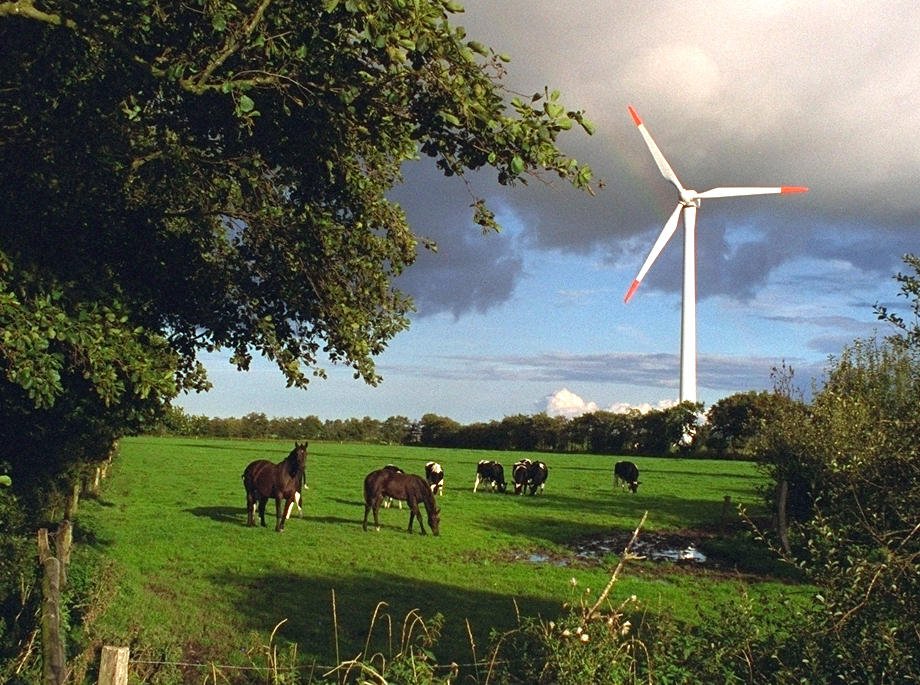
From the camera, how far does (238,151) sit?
13.1 m

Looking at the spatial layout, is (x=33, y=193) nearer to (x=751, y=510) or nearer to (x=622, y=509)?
(x=622, y=509)

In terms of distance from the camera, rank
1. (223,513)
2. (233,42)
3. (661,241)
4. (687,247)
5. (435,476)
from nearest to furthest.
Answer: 1. (233,42)
2. (223,513)
3. (435,476)
4. (661,241)
5. (687,247)

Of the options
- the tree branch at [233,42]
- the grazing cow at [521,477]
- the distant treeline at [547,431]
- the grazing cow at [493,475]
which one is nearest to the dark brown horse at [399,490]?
the grazing cow at [521,477]

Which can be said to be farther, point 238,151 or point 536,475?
point 536,475

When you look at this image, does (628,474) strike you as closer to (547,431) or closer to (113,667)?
(113,667)

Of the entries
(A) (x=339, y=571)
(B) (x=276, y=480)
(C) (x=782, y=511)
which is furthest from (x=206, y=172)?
(C) (x=782, y=511)

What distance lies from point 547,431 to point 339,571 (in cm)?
8991

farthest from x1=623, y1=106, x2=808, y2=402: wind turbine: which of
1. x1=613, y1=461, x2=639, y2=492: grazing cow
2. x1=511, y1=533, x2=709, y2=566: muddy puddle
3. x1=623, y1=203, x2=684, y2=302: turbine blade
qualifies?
x1=511, y1=533, x2=709, y2=566: muddy puddle

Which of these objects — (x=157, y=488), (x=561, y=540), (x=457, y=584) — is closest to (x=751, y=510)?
(x=561, y=540)

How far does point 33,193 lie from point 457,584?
39.6ft

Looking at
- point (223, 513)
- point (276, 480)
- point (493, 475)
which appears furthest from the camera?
point (493, 475)

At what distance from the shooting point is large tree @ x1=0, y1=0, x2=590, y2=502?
9898 millimetres

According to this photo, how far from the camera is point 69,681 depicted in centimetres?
1080

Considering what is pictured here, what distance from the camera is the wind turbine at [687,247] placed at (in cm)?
6731
